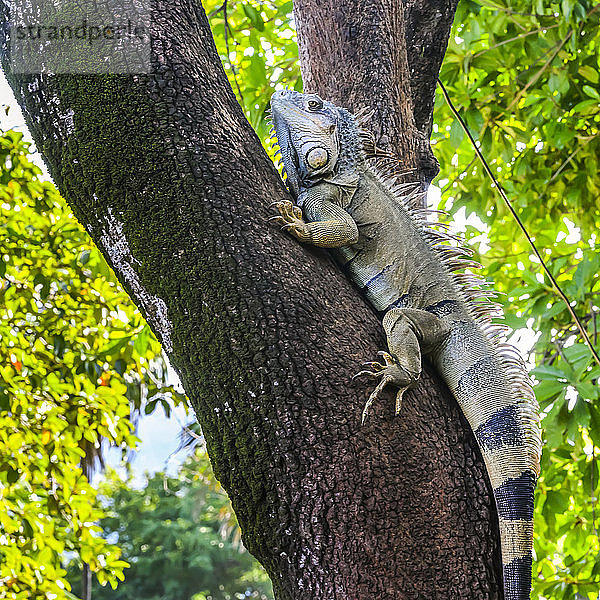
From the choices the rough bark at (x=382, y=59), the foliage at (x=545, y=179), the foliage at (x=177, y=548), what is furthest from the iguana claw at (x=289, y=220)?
the foliage at (x=177, y=548)

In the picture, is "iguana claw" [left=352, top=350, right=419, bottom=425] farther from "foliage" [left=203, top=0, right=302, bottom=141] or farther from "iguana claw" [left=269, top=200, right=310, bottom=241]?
"foliage" [left=203, top=0, right=302, bottom=141]

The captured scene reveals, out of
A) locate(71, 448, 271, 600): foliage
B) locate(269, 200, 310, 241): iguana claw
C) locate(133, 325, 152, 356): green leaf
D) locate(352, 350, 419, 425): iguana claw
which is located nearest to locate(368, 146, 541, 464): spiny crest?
locate(352, 350, 419, 425): iguana claw

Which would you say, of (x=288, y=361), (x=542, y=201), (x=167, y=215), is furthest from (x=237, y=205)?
(x=542, y=201)

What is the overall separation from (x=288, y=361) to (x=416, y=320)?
0.55 meters

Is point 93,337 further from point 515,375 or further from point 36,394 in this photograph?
point 515,375

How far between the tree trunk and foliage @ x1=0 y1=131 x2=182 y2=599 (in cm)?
163

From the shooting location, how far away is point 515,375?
74.4 inches

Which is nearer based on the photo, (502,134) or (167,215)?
(167,215)

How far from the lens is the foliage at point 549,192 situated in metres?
3.00

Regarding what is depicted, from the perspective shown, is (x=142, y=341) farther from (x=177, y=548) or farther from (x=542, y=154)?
(x=177, y=548)

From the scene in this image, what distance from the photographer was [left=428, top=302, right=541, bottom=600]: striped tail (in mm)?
1579

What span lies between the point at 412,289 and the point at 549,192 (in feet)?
8.09

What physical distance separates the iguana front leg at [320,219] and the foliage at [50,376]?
4.23 ft

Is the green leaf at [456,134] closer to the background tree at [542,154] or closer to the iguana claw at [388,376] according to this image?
the background tree at [542,154]
